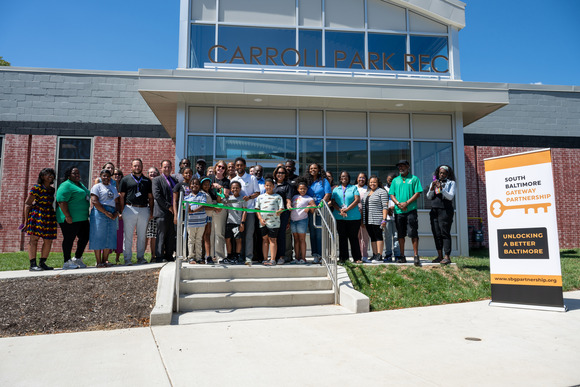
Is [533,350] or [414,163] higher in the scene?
[414,163]

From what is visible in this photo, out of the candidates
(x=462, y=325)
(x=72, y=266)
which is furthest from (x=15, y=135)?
(x=462, y=325)

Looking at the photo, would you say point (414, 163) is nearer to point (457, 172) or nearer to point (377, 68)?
point (457, 172)

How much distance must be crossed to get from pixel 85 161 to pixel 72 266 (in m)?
7.99

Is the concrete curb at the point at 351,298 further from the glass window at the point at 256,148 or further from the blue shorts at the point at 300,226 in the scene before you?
the glass window at the point at 256,148

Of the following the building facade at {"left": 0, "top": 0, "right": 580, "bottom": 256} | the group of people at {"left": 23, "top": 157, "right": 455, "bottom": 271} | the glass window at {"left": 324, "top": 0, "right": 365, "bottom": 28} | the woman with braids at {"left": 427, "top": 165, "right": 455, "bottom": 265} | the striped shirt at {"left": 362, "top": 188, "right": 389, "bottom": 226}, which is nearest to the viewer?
the group of people at {"left": 23, "top": 157, "right": 455, "bottom": 271}

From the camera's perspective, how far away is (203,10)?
40.2ft

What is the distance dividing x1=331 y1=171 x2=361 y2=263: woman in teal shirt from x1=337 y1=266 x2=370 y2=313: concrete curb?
1.27 m

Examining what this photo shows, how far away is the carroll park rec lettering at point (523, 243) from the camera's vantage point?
5879 mm

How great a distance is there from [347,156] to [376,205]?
3088 mm

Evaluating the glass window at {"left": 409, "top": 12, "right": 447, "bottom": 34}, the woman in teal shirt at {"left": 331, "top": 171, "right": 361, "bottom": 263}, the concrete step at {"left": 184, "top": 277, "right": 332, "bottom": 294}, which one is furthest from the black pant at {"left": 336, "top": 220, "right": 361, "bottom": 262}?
the glass window at {"left": 409, "top": 12, "right": 447, "bottom": 34}

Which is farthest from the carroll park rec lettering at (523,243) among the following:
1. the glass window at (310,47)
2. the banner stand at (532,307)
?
the glass window at (310,47)

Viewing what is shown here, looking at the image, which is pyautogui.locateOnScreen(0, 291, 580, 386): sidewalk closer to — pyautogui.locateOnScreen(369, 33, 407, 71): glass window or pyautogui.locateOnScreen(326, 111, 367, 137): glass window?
pyautogui.locateOnScreen(326, 111, 367, 137): glass window

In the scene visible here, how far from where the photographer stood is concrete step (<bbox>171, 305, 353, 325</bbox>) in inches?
217

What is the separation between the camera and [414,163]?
11.4 metres
